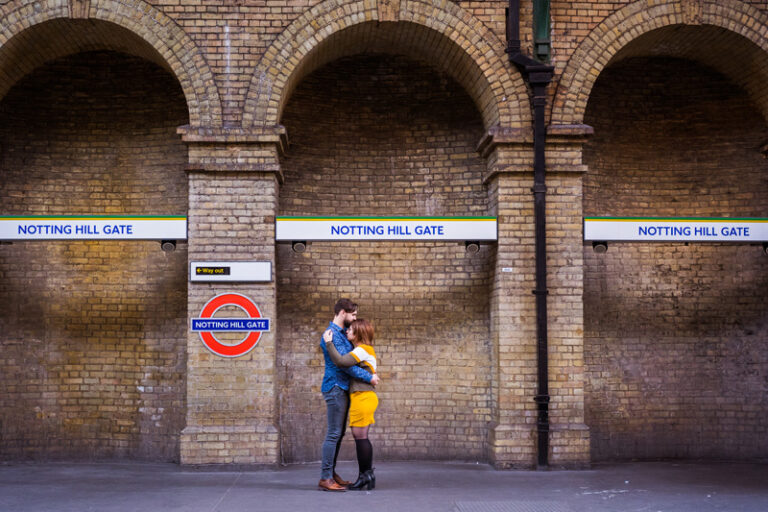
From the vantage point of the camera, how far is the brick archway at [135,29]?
891 centimetres

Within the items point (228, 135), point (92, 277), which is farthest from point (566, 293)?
point (92, 277)

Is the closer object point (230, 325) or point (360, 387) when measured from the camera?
point (360, 387)

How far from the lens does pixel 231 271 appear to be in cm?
888

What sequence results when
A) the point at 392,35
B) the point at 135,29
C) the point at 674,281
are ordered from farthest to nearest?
1. the point at 674,281
2. the point at 392,35
3. the point at 135,29

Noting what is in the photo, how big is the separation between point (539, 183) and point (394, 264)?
2347mm

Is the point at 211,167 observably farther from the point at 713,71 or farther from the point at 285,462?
the point at 713,71

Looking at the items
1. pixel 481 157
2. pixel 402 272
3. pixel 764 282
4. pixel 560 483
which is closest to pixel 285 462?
pixel 402 272

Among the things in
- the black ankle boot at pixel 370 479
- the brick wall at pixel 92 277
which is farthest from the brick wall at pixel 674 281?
the brick wall at pixel 92 277

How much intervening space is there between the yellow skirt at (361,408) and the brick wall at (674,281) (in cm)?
409

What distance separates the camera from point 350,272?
33.6ft

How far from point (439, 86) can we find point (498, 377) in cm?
417

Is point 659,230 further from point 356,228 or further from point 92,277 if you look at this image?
point 92,277

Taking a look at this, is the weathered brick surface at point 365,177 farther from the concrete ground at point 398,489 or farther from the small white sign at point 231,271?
the concrete ground at point 398,489

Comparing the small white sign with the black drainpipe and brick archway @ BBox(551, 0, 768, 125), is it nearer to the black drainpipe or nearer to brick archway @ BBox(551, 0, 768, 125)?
the black drainpipe
